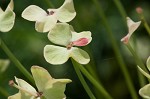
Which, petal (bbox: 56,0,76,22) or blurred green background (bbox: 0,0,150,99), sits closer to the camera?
petal (bbox: 56,0,76,22)

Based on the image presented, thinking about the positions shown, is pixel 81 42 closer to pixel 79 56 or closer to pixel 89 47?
pixel 79 56

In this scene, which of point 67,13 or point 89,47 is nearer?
point 67,13

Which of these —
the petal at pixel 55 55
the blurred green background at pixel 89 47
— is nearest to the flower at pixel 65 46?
the petal at pixel 55 55

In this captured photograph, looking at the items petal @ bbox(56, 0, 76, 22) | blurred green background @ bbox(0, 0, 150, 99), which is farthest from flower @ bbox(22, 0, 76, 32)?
blurred green background @ bbox(0, 0, 150, 99)

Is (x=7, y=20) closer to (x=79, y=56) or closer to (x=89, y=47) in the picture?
(x=79, y=56)

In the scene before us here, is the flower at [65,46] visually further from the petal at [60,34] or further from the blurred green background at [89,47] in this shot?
the blurred green background at [89,47]

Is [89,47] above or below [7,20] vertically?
below

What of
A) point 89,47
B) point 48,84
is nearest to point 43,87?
point 48,84

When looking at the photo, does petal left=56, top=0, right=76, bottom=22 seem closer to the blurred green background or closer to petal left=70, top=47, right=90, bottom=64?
petal left=70, top=47, right=90, bottom=64
